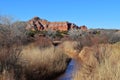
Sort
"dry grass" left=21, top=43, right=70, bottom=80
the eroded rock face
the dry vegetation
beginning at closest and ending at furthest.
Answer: the dry vegetation < "dry grass" left=21, top=43, right=70, bottom=80 < the eroded rock face

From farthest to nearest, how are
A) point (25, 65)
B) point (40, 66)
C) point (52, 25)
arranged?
point (52, 25) < point (40, 66) < point (25, 65)

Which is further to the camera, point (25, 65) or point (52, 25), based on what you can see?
point (52, 25)

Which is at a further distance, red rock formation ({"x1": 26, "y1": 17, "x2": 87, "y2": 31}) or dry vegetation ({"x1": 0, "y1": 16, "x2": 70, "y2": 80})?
red rock formation ({"x1": 26, "y1": 17, "x2": 87, "y2": 31})

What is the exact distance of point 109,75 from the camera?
9.41m

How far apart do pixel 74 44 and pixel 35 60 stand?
24589 millimetres

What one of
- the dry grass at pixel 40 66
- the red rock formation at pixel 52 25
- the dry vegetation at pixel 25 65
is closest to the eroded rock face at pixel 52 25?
the red rock formation at pixel 52 25

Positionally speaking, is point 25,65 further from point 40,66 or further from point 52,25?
point 52,25

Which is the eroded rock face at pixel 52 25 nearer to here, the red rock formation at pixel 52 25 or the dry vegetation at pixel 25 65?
the red rock formation at pixel 52 25

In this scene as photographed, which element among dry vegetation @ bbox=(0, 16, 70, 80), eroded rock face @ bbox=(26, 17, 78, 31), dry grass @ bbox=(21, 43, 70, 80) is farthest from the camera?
eroded rock face @ bbox=(26, 17, 78, 31)

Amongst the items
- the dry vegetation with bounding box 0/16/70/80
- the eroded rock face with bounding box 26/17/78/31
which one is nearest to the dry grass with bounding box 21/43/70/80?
the dry vegetation with bounding box 0/16/70/80

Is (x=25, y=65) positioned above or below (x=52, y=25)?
above

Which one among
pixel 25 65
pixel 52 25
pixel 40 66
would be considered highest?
pixel 25 65

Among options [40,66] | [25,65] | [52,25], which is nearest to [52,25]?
[52,25]

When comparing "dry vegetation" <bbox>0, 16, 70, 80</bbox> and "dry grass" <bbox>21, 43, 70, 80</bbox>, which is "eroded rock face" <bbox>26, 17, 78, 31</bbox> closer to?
"dry grass" <bbox>21, 43, 70, 80</bbox>
